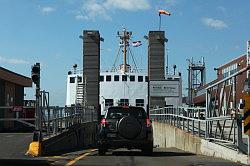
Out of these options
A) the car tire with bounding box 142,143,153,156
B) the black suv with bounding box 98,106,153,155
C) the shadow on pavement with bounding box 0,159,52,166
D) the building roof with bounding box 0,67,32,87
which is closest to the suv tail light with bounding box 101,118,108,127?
the black suv with bounding box 98,106,153,155

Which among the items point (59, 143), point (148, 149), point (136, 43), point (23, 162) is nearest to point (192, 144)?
point (148, 149)

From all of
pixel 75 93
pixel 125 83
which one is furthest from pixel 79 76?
pixel 125 83

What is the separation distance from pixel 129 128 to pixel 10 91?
85.6ft

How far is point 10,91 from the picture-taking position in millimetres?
40438

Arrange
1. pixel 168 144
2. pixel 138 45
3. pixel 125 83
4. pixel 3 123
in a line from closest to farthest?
pixel 168 144, pixel 3 123, pixel 125 83, pixel 138 45

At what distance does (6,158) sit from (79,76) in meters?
45.3

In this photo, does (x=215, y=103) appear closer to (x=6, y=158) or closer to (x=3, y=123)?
(x=6, y=158)

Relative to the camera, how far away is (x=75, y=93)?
5922cm

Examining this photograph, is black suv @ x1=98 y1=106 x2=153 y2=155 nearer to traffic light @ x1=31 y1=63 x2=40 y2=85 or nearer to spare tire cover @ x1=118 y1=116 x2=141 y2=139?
spare tire cover @ x1=118 y1=116 x2=141 y2=139

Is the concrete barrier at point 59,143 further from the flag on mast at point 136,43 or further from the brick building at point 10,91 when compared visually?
the flag on mast at point 136,43

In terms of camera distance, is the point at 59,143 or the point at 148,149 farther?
the point at 59,143

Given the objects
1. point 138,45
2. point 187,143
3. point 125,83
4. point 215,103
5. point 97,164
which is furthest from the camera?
point 138,45

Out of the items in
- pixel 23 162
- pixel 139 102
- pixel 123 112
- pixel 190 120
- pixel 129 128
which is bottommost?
pixel 23 162

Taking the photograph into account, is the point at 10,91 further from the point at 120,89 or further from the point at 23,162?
the point at 23,162
